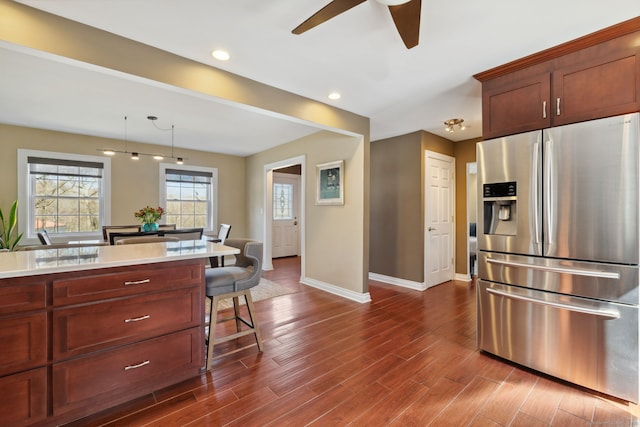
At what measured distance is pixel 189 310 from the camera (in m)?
1.97

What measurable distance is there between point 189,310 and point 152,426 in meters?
0.64

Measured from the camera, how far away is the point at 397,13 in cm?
160

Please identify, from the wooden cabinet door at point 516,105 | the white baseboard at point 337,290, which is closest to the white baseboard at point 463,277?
the white baseboard at point 337,290

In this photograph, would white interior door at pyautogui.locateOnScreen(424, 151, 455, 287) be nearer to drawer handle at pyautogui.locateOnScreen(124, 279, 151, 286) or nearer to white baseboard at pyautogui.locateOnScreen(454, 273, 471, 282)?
white baseboard at pyautogui.locateOnScreen(454, 273, 471, 282)

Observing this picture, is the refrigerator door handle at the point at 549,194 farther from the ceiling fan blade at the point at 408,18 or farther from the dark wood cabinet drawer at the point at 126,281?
the dark wood cabinet drawer at the point at 126,281

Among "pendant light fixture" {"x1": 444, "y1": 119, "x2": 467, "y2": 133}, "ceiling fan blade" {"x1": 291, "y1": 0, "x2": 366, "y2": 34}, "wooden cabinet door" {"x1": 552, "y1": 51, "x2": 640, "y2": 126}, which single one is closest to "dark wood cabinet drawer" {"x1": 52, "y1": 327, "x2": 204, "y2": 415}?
"ceiling fan blade" {"x1": 291, "y1": 0, "x2": 366, "y2": 34}

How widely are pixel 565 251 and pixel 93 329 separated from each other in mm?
3053

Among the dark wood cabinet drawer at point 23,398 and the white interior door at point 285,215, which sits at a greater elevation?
the white interior door at point 285,215

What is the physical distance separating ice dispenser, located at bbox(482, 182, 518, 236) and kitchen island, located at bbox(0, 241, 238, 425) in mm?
2233

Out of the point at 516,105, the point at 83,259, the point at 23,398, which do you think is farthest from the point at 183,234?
the point at 516,105

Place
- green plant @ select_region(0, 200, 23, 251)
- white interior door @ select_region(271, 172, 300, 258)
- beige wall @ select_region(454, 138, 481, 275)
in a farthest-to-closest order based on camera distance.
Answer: white interior door @ select_region(271, 172, 300, 258) → beige wall @ select_region(454, 138, 481, 275) → green plant @ select_region(0, 200, 23, 251)

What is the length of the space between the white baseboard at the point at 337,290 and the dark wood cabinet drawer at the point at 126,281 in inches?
91.7

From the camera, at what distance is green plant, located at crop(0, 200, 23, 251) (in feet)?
13.2

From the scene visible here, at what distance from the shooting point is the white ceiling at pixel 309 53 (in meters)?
1.81
